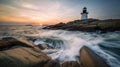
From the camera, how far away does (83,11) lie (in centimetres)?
2717

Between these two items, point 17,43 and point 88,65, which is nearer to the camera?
point 88,65

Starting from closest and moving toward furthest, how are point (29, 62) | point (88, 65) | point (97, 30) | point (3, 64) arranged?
point (3, 64), point (29, 62), point (88, 65), point (97, 30)

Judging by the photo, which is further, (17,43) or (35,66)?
(17,43)

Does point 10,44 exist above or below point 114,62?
above

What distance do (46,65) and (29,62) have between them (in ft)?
1.45

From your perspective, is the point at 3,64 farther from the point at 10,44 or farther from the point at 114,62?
the point at 114,62

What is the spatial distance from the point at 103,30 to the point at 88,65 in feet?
38.8

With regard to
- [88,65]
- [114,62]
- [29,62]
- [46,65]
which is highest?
[29,62]

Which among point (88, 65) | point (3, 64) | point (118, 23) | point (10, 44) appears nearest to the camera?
point (3, 64)

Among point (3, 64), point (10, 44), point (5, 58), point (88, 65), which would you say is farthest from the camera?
point (10, 44)

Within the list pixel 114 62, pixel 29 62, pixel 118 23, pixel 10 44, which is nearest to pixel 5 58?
pixel 29 62

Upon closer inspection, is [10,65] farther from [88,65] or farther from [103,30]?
[103,30]

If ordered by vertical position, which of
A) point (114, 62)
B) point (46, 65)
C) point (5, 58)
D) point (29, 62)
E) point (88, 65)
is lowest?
point (114, 62)

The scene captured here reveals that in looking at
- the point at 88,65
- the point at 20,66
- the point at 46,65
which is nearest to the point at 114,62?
the point at 88,65
